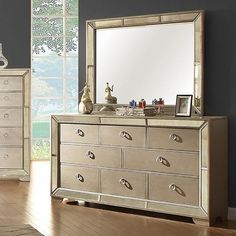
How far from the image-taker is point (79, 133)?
5.45 metres

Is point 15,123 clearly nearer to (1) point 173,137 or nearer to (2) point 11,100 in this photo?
(2) point 11,100

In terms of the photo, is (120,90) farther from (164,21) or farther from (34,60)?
(34,60)

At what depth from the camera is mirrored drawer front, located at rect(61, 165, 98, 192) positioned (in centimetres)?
534

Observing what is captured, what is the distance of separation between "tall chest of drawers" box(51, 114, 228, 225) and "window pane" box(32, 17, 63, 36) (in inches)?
131

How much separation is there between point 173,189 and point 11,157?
2.49 metres

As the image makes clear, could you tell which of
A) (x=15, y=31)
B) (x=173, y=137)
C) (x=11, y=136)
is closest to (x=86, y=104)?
(x=173, y=137)

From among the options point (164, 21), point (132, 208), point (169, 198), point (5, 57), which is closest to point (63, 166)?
point (132, 208)

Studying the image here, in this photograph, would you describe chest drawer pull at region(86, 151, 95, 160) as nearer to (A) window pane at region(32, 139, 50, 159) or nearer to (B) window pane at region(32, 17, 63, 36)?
(A) window pane at region(32, 139, 50, 159)

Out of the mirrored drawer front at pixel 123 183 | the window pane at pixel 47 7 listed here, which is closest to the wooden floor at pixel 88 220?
the mirrored drawer front at pixel 123 183

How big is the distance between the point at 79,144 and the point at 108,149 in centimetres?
34

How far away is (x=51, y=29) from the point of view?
8.68m

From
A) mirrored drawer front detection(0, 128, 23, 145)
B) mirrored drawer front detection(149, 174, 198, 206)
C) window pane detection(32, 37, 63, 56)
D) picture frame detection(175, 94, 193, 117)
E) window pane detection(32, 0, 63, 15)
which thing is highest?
window pane detection(32, 0, 63, 15)

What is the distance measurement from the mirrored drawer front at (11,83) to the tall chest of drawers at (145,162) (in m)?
1.25

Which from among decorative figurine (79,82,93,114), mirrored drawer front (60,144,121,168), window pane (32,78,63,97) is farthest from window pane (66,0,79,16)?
mirrored drawer front (60,144,121,168)
